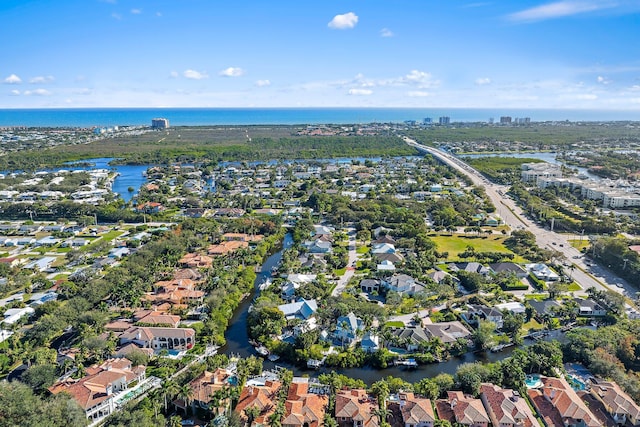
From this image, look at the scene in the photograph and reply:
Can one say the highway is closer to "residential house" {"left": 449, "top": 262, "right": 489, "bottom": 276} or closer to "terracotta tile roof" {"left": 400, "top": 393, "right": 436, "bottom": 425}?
"residential house" {"left": 449, "top": 262, "right": 489, "bottom": 276}

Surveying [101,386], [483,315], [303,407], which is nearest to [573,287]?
[483,315]

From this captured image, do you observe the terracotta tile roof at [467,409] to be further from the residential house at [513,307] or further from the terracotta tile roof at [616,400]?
the residential house at [513,307]

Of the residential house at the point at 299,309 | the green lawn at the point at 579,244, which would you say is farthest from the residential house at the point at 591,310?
the residential house at the point at 299,309

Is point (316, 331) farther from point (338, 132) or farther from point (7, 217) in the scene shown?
point (338, 132)

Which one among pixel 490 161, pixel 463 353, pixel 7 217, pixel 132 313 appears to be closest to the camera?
pixel 463 353

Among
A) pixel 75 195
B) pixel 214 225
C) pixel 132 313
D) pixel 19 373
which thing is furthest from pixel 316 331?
pixel 75 195

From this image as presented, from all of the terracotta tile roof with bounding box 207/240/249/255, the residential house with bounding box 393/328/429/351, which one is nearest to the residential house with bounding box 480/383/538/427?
the residential house with bounding box 393/328/429/351

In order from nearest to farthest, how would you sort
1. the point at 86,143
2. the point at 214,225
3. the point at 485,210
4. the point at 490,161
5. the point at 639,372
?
the point at 639,372, the point at 214,225, the point at 485,210, the point at 490,161, the point at 86,143
